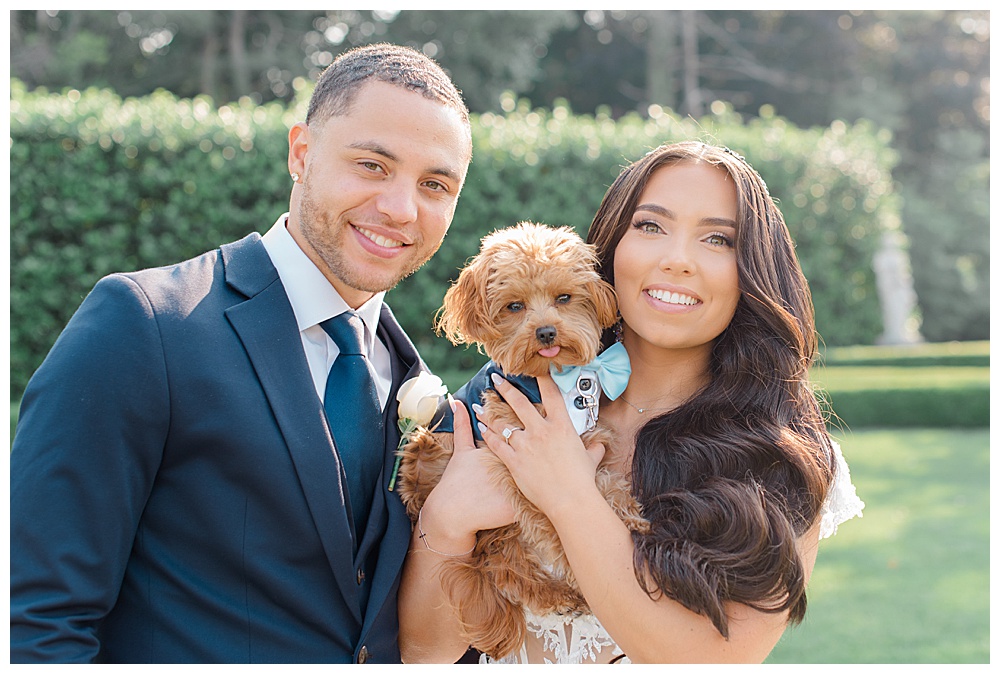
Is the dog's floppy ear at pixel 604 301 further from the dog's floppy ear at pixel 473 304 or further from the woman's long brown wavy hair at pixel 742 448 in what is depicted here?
the dog's floppy ear at pixel 473 304

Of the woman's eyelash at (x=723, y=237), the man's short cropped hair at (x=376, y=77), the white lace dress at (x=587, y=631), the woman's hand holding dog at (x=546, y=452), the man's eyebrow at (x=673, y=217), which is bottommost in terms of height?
the white lace dress at (x=587, y=631)

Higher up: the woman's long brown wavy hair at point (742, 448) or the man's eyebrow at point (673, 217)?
the man's eyebrow at point (673, 217)

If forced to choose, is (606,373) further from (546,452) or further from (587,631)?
(587,631)

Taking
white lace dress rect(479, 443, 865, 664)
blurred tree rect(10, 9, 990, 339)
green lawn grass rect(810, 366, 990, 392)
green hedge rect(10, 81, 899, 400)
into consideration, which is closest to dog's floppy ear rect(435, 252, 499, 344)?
white lace dress rect(479, 443, 865, 664)

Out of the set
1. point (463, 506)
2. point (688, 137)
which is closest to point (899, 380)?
point (688, 137)

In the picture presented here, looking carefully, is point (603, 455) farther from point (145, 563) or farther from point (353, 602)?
point (145, 563)

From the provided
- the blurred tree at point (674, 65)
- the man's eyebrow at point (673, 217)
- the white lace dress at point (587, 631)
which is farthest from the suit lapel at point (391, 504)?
the blurred tree at point (674, 65)

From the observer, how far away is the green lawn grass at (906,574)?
224 inches

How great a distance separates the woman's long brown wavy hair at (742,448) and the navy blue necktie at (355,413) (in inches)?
31.5

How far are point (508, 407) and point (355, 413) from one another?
0.67 m

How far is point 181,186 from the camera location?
10.1 meters

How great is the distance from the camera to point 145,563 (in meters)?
2.22

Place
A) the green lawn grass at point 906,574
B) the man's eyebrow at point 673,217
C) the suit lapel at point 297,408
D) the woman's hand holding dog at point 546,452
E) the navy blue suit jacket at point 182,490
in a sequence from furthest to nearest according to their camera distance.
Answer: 1. the green lawn grass at point 906,574
2. the man's eyebrow at point 673,217
3. the woman's hand holding dog at point 546,452
4. the suit lapel at point 297,408
5. the navy blue suit jacket at point 182,490

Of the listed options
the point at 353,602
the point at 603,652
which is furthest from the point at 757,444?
the point at 353,602
